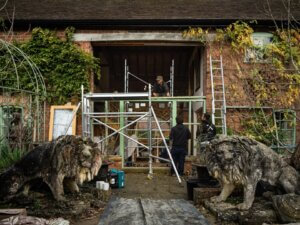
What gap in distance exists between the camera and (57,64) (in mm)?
12250

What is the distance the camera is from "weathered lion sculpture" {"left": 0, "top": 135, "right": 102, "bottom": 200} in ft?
19.5

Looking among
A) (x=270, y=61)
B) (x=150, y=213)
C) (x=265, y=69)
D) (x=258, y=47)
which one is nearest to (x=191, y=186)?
(x=150, y=213)

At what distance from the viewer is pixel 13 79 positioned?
11953 millimetres

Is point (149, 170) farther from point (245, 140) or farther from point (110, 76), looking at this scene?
point (110, 76)

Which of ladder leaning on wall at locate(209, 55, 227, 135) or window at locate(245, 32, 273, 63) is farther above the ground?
window at locate(245, 32, 273, 63)

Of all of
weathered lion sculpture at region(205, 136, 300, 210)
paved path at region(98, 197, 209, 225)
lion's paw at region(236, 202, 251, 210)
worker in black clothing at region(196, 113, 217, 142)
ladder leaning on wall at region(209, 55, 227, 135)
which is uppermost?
ladder leaning on wall at region(209, 55, 227, 135)

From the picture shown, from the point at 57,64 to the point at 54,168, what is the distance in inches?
279

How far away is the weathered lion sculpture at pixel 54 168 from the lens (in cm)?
595

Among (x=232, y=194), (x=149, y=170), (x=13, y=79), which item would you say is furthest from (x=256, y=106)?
(x=13, y=79)

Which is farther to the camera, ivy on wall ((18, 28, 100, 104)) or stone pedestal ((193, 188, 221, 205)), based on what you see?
ivy on wall ((18, 28, 100, 104))

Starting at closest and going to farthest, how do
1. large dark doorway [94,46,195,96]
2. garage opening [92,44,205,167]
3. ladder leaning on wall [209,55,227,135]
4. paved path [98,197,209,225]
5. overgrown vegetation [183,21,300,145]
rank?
paved path [98,197,209,225], overgrown vegetation [183,21,300,145], ladder leaning on wall [209,55,227,135], garage opening [92,44,205,167], large dark doorway [94,46,195,96]

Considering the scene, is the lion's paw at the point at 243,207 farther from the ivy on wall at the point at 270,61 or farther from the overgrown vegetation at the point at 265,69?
the ivy on wall at the point at 270,61

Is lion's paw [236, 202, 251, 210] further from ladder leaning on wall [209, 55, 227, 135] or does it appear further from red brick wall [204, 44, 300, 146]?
red brick wall [204, 44, 300, 146]

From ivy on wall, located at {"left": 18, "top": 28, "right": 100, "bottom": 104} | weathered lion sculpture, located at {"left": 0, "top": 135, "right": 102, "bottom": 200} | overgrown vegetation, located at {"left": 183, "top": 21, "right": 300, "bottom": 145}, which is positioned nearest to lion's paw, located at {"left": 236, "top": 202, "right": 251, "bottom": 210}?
weathered lion sculpture, located at {"left": 0, "top": 135, "right": 102, "bottom": 200}
